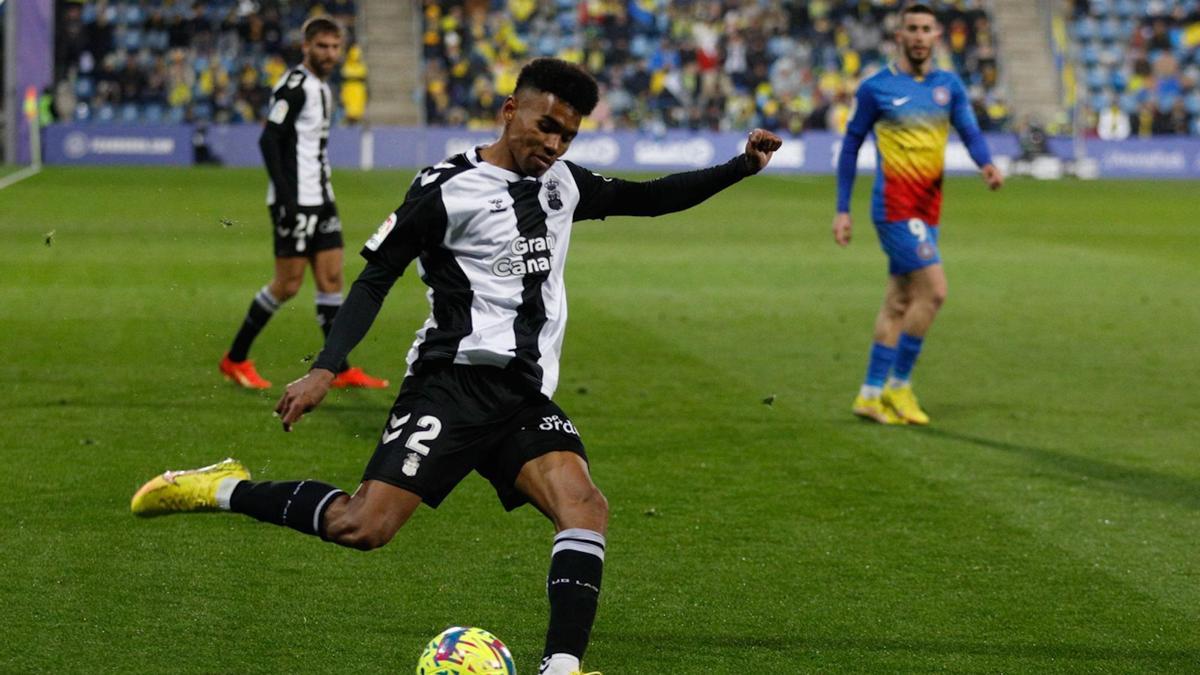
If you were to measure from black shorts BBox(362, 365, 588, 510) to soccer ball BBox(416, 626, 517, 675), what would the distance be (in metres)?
0.39

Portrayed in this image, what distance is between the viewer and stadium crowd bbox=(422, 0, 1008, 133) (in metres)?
38.3

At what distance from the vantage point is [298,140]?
9.40 metres

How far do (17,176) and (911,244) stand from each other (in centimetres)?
2480

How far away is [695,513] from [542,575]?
1150 millimetres

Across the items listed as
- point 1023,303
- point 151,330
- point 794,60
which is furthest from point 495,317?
point 794,60

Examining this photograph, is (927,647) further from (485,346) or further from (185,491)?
(185,491)

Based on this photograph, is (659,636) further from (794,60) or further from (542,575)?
(794,60)

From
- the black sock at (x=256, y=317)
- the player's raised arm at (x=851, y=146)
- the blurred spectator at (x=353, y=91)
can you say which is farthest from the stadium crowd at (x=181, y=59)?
the player's raised arm at (x=851, y=146)

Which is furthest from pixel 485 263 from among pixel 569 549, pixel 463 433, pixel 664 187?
pixel 569 549

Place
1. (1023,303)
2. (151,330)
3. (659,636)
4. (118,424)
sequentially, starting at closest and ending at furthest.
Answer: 1. (659,636)
2. (118,424)
3. (151,330)
4. (1023,303)

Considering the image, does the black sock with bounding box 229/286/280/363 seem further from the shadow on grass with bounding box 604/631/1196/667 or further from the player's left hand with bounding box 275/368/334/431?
the player's left hand with bounding box 275/368/334/431

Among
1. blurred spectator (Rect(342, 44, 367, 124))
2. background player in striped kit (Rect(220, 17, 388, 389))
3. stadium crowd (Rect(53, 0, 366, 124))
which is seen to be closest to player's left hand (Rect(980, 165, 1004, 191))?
background player in striped kit (Rect(220, 17, 388, 389))

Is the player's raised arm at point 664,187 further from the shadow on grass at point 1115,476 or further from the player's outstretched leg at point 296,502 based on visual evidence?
the shadow on grass at point 1115,476

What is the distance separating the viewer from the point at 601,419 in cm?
891
